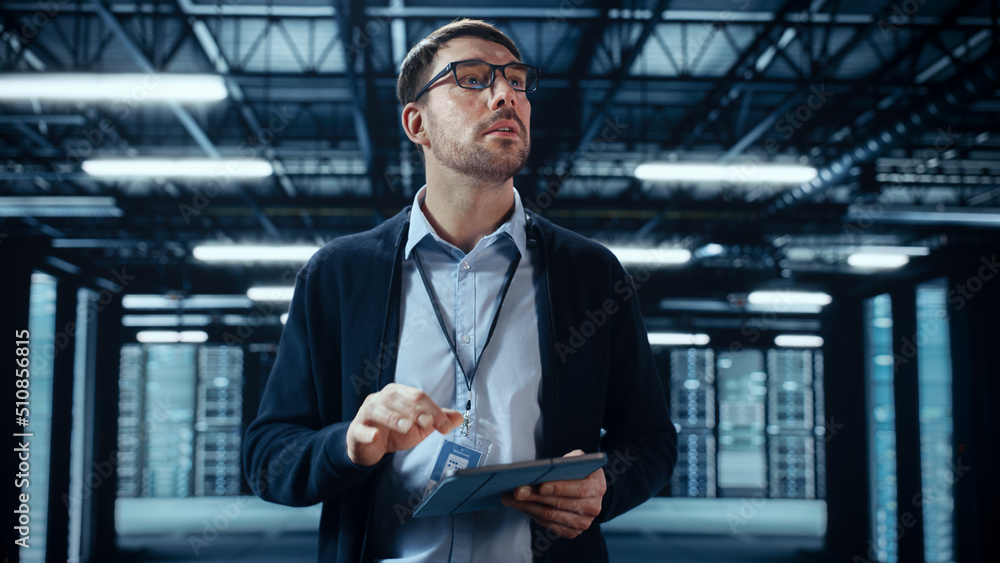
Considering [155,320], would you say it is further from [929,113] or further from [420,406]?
[420,406]

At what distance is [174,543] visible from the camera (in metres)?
10.6

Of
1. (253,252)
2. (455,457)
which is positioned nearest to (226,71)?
(253,252)

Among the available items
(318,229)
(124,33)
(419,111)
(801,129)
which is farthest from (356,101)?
(419,111)

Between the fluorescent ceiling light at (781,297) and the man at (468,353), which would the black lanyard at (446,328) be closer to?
the man at (468,353)

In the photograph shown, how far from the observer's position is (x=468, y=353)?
1159mm

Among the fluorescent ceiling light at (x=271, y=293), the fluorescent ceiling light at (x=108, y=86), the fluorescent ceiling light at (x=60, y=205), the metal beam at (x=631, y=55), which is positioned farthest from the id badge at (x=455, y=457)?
the fluorescent ceiling light at (x=271, y=293)

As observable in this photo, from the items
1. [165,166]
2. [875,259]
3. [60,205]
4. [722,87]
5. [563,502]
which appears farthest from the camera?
[875,259]

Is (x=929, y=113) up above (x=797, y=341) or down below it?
above

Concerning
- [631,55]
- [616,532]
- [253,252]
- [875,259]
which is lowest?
[616,532]

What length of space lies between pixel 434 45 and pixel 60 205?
31.4 feet

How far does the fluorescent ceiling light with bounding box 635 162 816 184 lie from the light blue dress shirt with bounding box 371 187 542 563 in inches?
212

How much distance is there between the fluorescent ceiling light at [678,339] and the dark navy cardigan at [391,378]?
13.4m

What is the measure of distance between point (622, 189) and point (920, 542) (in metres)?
8.19

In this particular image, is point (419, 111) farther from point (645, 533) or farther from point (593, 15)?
point (645, 533)
